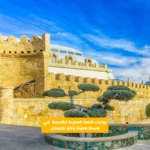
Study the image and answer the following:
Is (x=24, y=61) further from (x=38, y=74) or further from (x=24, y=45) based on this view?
(x=38, y=74)

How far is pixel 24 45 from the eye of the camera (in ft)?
85.4

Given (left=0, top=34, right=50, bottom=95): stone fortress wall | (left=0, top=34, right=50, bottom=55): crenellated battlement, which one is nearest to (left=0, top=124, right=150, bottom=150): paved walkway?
(left=0, top=34, right=50, bottom=95): stone fortress wall

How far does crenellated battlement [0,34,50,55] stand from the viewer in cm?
2511

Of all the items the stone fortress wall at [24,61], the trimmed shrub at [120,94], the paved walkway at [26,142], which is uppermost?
the stone fortress wall at [24,61]

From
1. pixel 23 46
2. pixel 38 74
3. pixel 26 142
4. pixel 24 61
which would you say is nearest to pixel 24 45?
pixel 23 46

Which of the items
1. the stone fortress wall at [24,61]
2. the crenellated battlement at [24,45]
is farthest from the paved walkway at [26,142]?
the crenellated battlement at [24,45]

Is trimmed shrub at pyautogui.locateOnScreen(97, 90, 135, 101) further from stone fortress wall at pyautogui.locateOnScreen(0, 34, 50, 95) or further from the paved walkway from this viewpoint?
stone fortress wall at pyautogui.locateOnScreen(0, 34, 50, 95)

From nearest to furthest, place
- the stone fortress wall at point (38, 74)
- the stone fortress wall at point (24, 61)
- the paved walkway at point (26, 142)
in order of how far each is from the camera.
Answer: the paved walkway at point (26, 142)
the stone fortress wall at point (38, 74)
the stone fortress wall at point (24, 61)

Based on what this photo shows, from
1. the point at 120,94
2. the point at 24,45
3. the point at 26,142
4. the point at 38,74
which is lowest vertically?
the point at 26,142

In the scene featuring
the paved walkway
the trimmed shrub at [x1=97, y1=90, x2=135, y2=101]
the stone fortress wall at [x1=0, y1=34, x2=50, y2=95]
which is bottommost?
the paved walkway

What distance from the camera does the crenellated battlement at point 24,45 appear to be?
2511cm

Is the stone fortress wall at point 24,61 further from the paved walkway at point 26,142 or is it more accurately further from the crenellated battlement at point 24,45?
the paved walkway at point 26,142

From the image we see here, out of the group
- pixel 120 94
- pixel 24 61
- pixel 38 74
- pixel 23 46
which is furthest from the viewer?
pixel 23 46

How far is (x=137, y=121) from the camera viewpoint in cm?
2495
